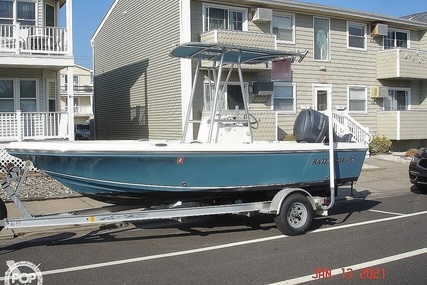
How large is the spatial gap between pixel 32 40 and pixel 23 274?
1248 centimetres

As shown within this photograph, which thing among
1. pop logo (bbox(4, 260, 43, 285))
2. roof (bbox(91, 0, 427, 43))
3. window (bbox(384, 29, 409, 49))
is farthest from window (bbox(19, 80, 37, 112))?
window (bbox(384, 29, 409, 49))

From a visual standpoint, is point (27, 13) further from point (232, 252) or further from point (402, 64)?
point (402, 64)

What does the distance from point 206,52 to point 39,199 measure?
5.29 metres

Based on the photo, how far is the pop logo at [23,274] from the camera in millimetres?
5480

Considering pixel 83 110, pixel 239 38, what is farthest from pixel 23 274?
pixel 83 110

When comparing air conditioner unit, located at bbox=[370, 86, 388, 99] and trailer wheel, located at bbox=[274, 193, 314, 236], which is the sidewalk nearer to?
air conditioner unit, located at bbox=[370, 86, 388, 99]

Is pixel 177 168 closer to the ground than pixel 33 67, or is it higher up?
closer to the ground

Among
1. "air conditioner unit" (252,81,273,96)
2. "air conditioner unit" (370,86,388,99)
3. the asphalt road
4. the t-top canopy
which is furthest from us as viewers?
"air conditioner unit" (370,86,388,99)

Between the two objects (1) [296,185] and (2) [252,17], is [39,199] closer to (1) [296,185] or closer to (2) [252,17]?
(1) [296,185]

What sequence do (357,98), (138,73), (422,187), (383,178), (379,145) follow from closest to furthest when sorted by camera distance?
(422,187), (383,178), (379,145), (138,73), (357,98)

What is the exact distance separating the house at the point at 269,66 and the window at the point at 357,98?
0.14 feet

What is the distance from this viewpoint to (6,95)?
1742 cm

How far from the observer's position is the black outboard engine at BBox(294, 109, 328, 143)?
832cm

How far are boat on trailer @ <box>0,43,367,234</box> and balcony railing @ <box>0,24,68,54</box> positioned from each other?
9301mm
